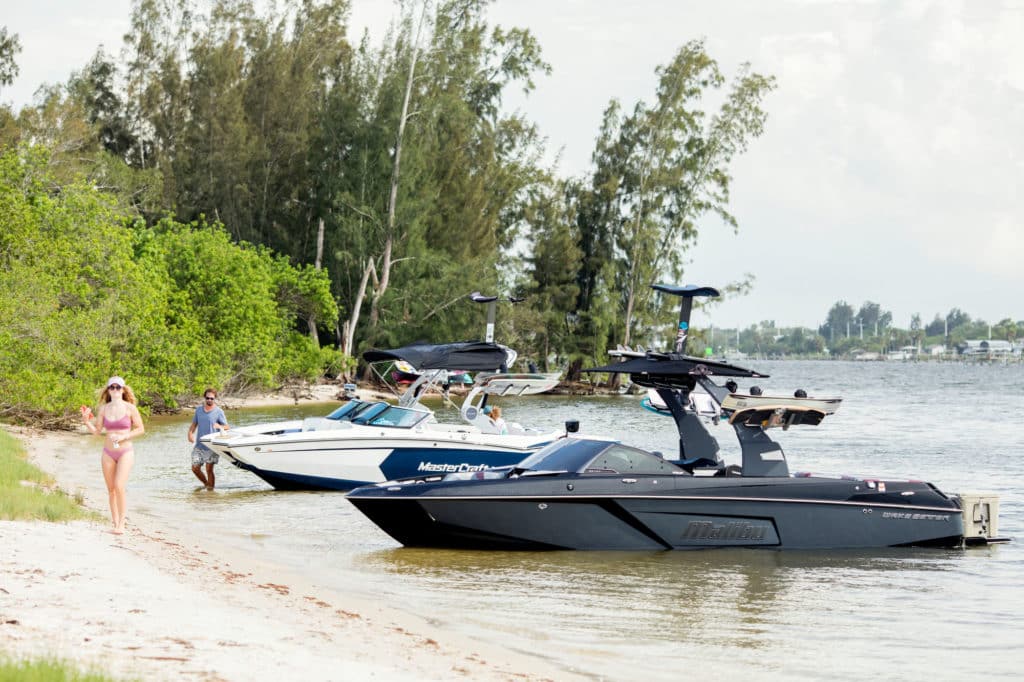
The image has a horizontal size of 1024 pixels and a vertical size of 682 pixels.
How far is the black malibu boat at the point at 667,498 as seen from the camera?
48.1ft

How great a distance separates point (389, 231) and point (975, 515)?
40.8 m

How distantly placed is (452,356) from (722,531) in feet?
25.8

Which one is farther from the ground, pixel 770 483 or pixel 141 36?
pixel 141 36

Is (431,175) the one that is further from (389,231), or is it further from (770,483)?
(770,483)

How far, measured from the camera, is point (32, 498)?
1349cm

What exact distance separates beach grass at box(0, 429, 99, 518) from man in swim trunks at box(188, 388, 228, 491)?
319 centimetres

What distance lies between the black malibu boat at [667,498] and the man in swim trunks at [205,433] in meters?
6.46

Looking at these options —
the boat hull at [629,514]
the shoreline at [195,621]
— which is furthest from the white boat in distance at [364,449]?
the shoreline at [195,621]

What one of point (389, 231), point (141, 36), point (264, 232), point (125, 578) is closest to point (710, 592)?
point (125, 578)

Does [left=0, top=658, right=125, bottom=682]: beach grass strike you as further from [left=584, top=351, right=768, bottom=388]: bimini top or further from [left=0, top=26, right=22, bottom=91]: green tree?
[left=0, top=26, right=22, bottom=91]: green tree

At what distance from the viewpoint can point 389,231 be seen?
54.8m

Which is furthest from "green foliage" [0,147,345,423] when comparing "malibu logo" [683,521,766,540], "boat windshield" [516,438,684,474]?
"malibu logo" [683,521,766,540]

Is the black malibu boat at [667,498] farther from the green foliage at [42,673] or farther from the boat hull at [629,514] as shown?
the green foliage at [42,673]

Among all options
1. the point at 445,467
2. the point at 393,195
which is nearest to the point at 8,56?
the point at 393,195
